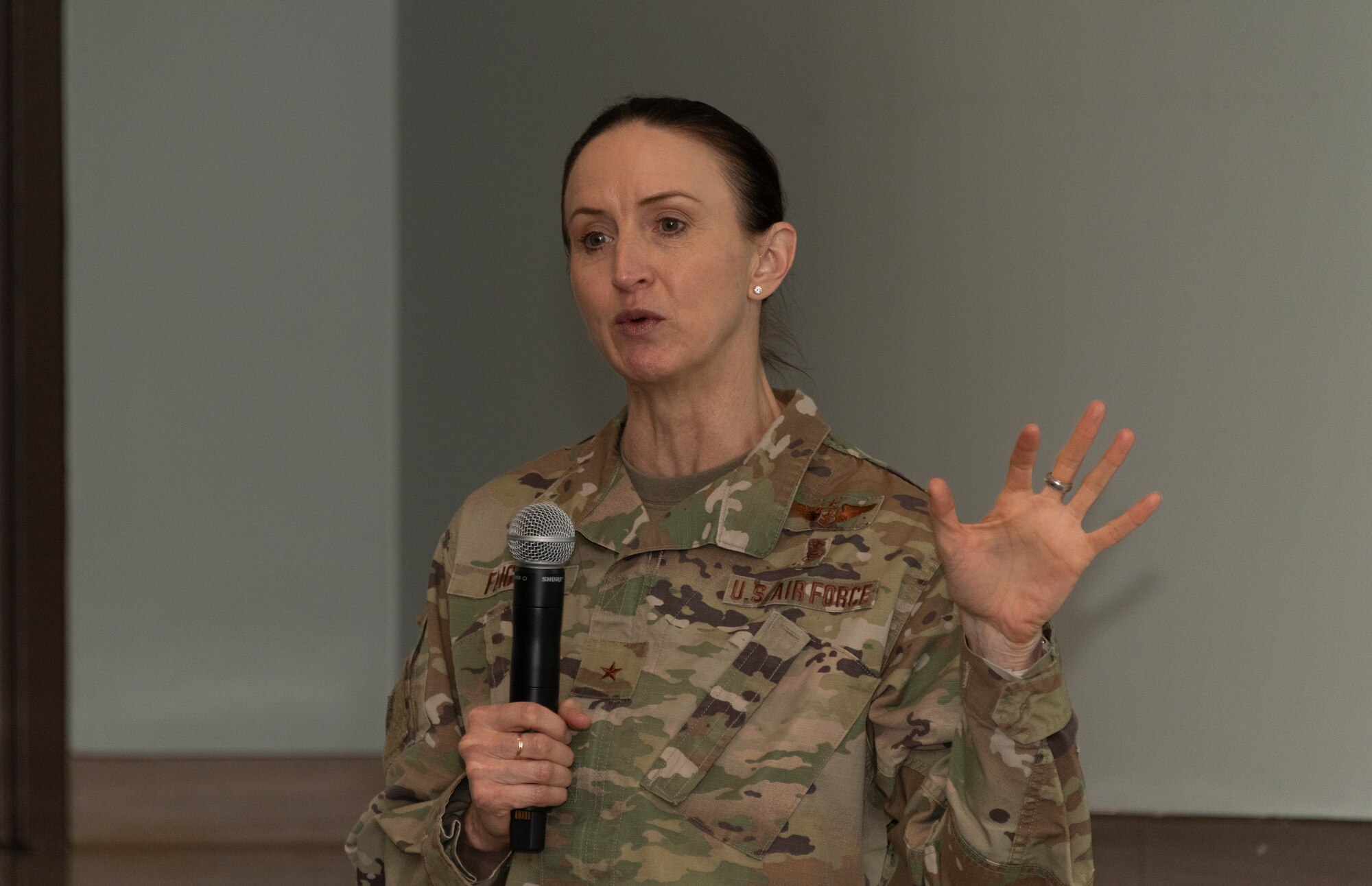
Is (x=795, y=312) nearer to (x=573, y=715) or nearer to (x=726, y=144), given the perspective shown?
(x=726, y=144)

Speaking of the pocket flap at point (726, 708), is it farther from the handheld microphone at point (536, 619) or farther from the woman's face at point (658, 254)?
the woman's face at point (658, 254)

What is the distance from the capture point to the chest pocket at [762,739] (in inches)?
60.9

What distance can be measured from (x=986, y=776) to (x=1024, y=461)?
33 centimetres

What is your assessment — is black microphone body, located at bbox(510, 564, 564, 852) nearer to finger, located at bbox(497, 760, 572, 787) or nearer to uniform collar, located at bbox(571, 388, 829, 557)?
finger, located at bbox(497, 760, 572, 787)

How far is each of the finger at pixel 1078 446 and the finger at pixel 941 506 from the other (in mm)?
104

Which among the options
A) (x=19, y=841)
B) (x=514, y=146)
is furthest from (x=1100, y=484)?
(x=19, y=841)

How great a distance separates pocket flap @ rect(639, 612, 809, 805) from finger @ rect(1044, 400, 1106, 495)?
39 cm

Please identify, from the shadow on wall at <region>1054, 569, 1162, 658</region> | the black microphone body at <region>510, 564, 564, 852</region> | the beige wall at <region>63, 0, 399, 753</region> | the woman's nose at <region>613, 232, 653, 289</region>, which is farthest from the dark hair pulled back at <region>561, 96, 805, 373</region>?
the beige wall at <region>63, 0, 399, 753</region>

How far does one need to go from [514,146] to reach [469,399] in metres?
0.72

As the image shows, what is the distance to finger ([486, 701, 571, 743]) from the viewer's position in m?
1.46

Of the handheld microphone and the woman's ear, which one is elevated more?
the woman's ear

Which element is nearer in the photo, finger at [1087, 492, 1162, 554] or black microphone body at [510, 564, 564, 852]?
finger at [1087, 492, 1162, 554]

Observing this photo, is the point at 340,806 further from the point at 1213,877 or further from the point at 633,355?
the point at 633,355

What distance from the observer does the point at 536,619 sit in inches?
57.3
